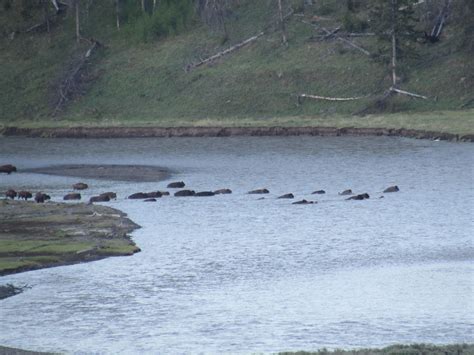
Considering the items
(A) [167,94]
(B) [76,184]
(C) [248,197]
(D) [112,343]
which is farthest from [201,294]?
(A) [167,94]

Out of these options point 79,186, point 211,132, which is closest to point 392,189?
point 79,186

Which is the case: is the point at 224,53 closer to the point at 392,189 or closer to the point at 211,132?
the point at 211,132

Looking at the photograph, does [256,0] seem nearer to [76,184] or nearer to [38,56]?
[38,56]

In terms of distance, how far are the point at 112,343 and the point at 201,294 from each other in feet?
16.1

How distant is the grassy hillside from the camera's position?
239 feet

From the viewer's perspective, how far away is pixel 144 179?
5353 cm

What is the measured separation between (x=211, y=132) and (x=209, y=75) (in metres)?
10.5

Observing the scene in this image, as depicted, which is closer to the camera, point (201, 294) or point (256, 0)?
point (201, 294)

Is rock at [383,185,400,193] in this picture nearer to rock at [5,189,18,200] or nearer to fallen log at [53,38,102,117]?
rock at [5,189,18,200]

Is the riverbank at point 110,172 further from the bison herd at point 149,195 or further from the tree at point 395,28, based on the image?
the tree at point 395,28

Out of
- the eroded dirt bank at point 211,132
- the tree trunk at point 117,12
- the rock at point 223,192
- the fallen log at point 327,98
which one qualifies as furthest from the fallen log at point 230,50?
the rock at point 223,192

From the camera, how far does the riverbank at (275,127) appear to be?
63.7 metres

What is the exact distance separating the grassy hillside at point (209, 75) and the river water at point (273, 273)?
19.2 metres

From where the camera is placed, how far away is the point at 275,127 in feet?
229
